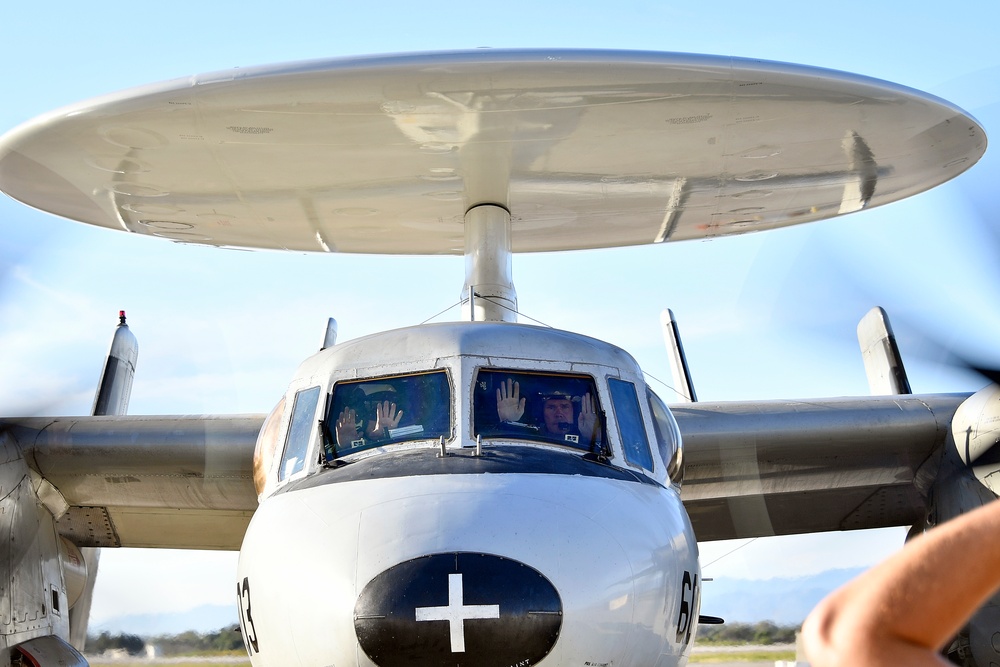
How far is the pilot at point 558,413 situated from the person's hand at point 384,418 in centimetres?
64

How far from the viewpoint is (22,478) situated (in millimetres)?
10289

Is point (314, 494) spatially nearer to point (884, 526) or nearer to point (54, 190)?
point (54, 190)

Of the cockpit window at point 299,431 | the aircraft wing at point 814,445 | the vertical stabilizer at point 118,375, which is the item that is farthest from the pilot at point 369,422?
the vertical stabilizer at point 118,375

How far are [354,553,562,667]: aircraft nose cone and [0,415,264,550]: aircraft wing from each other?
5664 mm

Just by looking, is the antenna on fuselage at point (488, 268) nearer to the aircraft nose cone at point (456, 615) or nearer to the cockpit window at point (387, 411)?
the cockpit window at point (387, 411)

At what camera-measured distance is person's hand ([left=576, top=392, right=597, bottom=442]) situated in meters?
6.42

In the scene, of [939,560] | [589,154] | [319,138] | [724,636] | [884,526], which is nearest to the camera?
[939,560]

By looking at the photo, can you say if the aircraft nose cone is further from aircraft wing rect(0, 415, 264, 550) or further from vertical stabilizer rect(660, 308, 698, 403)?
vertical stabilizer rect(660, 308, 698, 403)

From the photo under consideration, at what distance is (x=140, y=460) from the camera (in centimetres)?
1038

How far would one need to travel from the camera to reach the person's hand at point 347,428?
6461 millimetres

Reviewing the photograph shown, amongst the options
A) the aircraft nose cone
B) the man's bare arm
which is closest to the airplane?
the aircraft nose cone

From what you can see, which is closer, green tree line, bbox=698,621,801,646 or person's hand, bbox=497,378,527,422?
person's hand, bbox=497,378,527,422

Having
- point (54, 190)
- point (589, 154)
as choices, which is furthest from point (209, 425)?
point (589, 154)

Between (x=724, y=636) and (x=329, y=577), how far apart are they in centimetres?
1427
